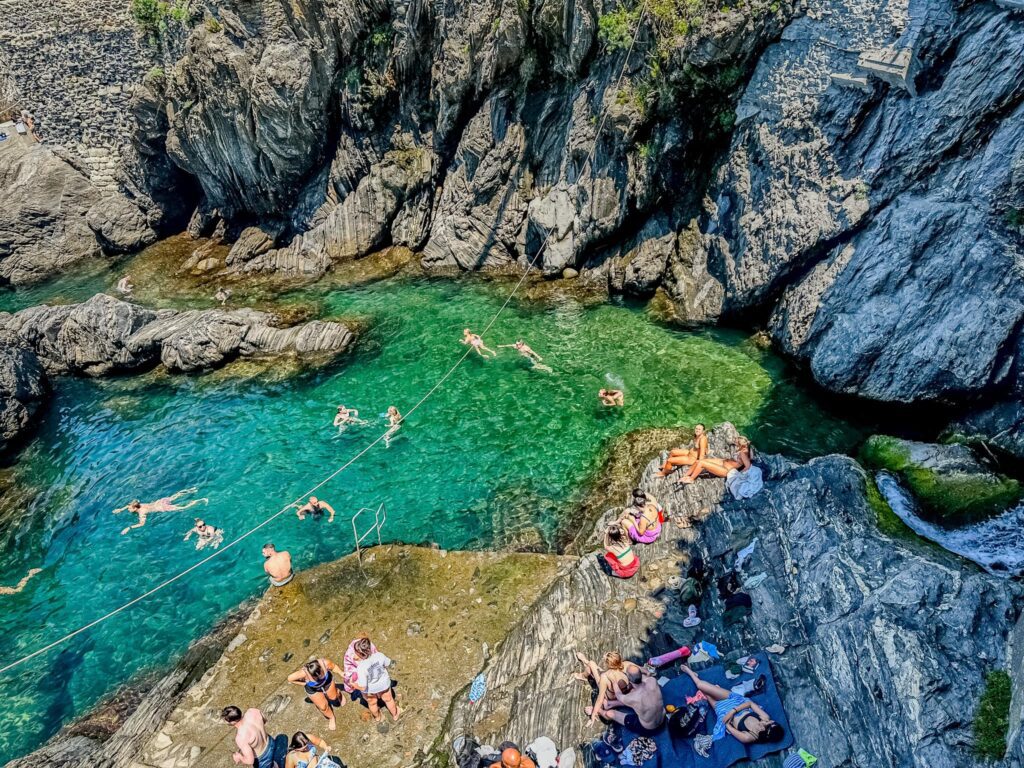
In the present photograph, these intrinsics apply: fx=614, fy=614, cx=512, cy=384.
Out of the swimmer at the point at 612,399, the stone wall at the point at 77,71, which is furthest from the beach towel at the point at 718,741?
the stone wall at the point at 77,71

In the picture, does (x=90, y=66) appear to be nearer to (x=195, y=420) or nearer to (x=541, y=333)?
(x=195, y=420)

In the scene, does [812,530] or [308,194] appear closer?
[812,530]

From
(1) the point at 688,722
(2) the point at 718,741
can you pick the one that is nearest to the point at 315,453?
(1) the point at 688,722

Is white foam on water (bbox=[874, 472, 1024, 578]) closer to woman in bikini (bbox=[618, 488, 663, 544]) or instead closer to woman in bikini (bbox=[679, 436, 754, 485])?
woman in bikini (bbox=[679, 436, 754, 485])

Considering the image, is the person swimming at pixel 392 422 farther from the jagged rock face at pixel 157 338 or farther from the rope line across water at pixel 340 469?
the jagged rock face at pixel 157 338

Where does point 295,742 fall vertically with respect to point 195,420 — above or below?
above

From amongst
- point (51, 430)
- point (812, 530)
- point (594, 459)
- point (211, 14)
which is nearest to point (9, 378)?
point (51, 430)
